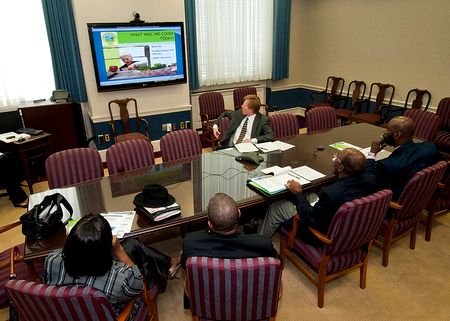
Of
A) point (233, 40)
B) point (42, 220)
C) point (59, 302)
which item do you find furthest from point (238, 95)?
point (59, 302)

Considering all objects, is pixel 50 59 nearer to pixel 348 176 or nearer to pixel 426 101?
pixel 348 176

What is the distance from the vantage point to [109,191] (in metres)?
2.38

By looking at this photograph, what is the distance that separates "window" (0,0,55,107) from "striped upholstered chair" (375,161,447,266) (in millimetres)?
4571

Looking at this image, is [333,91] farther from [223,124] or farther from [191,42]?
[223,124]

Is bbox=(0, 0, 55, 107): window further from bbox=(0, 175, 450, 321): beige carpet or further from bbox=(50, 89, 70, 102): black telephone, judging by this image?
bbox=(0, 175, 450, 321): beige carpet

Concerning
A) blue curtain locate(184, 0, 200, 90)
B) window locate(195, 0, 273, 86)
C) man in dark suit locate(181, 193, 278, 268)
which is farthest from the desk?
man in dark suit locate(181, 193, 278, 268)

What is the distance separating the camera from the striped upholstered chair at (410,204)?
2.24m

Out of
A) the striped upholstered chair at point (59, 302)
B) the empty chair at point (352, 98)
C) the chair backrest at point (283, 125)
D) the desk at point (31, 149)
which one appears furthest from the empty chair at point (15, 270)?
the empty chair at point (352, 98)

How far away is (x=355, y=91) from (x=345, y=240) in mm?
4233

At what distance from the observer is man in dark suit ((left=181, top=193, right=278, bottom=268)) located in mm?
1584

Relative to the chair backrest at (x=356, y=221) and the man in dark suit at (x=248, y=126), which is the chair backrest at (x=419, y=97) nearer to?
the man in dark suit at (x=248, y=126)

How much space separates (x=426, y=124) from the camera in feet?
12.3

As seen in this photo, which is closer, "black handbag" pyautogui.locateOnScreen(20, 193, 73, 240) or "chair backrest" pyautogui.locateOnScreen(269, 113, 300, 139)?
"black handbag" pyautogui.locateOnScreen(20, 193, 73, 240)

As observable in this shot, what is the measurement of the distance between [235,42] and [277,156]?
129 inches
